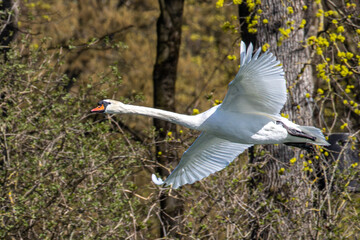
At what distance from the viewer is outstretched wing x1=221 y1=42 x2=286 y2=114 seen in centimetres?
588

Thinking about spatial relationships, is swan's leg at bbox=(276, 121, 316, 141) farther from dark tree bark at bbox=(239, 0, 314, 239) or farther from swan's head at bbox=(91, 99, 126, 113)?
dark tree bark at bbox=(239, 0, 314, 239)

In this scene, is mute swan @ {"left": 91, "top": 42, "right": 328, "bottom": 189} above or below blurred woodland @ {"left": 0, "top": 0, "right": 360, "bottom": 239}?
above

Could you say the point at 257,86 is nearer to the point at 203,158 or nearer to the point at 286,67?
the point at 203,158

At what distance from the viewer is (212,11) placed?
46.4ft

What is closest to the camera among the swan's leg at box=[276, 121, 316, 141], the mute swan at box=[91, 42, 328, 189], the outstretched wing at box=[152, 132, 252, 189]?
the mute swan at box=[91, 42, 328, 189]

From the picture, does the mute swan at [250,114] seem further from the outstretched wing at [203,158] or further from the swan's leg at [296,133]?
the outstretched wing at [203,158]

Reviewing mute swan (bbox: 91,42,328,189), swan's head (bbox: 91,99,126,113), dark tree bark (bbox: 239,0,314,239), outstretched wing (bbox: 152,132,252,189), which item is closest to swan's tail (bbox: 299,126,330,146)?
mute swan (bbox: 91,42,328,189)

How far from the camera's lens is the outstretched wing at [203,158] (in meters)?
7.21

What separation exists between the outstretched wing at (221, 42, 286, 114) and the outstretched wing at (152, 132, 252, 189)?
0.79 meters

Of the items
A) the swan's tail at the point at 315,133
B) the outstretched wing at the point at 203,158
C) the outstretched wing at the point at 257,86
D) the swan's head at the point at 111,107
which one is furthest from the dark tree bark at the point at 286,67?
the swan's head at the point at 111,107

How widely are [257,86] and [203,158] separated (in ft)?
5.02

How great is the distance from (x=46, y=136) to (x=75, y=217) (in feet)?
3.89

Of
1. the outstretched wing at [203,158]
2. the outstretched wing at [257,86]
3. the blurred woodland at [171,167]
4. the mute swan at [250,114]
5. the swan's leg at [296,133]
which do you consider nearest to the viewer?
the outstretched wing at [257,86]

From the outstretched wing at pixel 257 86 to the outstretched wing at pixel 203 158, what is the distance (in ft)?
2.59
